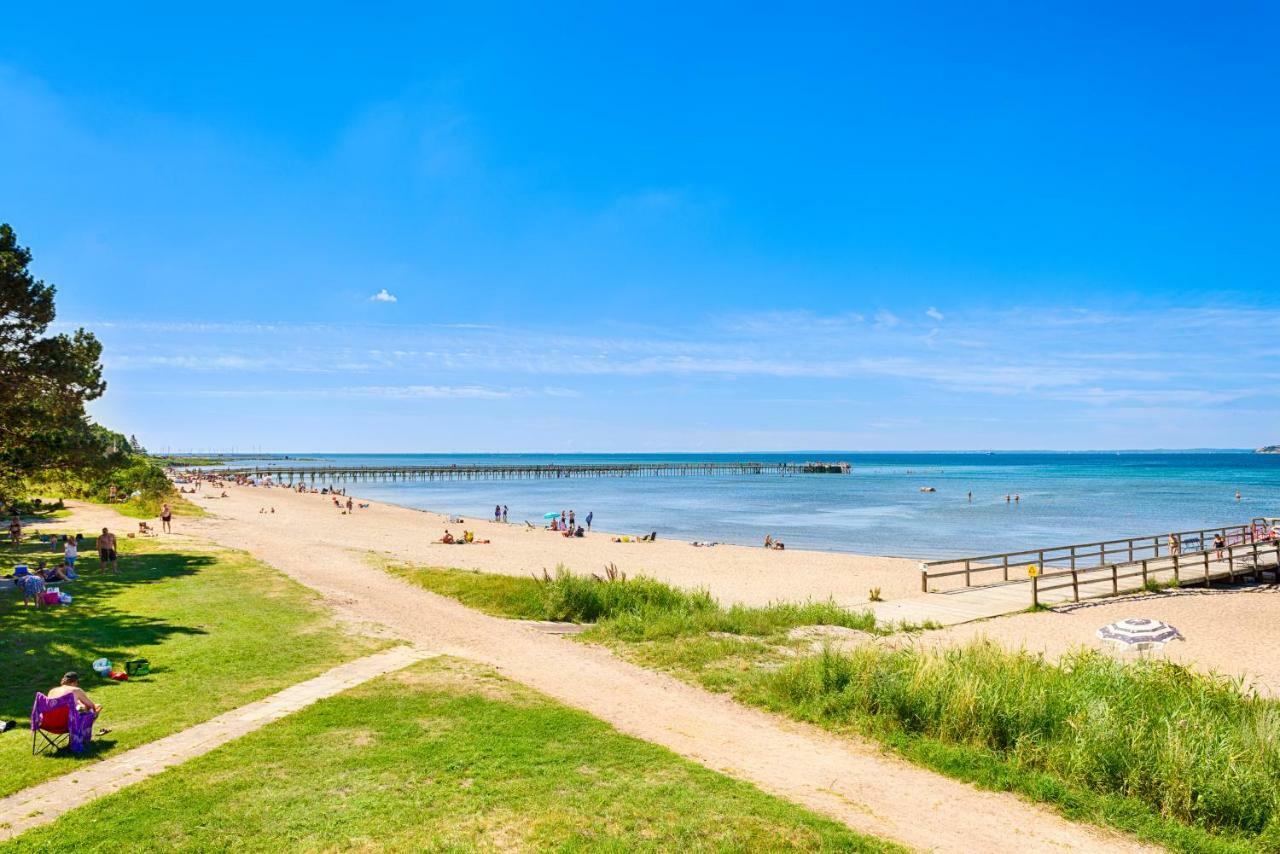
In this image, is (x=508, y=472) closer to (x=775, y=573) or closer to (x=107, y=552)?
(x=775, y=573)

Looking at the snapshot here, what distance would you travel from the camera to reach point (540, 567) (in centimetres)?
2989

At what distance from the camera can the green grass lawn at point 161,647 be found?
979 cm

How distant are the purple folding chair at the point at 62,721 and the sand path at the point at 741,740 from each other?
5.96 metres

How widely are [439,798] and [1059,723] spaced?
7.77 metres

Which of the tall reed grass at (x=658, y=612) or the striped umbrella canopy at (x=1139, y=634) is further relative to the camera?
the tall reed grass at (x=658, y=612)

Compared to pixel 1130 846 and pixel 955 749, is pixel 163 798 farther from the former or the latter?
pixel 1130 846

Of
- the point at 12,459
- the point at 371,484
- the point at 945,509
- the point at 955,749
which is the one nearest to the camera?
the point at 955,749

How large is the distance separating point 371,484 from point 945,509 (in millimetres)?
85093

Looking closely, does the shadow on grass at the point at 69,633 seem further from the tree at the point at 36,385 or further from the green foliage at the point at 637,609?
the green foliage at the point at 637,609

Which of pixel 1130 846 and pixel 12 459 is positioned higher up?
pixel 12 459

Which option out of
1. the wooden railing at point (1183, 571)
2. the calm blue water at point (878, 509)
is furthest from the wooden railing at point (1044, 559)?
the calm blue water at point (878, 509)

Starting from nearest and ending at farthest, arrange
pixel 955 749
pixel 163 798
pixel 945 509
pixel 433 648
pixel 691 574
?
1. pixel 163 798
2. pixel 955 749
3. pixel 433 648
4. pixel 691 574
5. pixel 945 509

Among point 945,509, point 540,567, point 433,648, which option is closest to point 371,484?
point 945,509

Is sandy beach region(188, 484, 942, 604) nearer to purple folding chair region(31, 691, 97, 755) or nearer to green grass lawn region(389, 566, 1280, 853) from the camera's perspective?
green grass lawn region(389, 566, 1280, 853)
